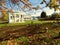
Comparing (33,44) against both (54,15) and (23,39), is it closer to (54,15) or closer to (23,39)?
(23,39)

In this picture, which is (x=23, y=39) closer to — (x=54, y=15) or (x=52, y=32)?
(x=52, y=32)

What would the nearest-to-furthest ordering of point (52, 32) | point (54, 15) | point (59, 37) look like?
point (59, 37)
point (52, 32)
point (54, 15)

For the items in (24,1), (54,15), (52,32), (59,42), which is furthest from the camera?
(54,15)

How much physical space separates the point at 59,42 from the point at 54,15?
22.3m

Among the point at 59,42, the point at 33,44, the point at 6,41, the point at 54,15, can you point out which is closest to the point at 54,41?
the point at 59,42

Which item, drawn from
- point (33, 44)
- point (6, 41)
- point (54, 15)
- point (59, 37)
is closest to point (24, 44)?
point (33, 44)

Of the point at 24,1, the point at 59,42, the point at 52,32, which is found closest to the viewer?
the point at 24,1

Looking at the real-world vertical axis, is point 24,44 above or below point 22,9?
below

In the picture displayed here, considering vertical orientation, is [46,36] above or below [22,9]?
below

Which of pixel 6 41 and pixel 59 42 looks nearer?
pixel 59 42

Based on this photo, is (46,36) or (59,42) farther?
(46,36)

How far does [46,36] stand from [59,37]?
4.03ft

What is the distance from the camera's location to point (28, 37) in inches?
707

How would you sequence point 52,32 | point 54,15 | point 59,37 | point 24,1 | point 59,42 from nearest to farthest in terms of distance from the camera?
point 24,1 → point 59,42 → point 59,37 → point 52,32 → point 54,15
